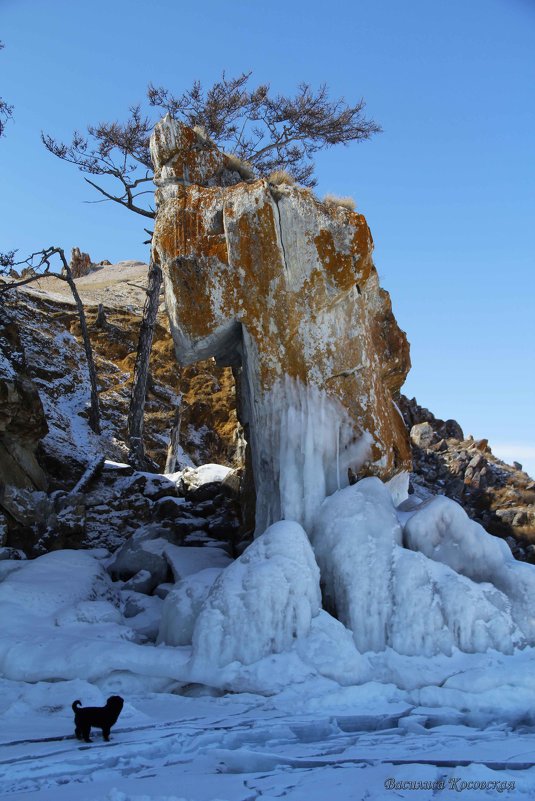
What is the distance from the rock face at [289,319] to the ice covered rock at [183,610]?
1.61 meters

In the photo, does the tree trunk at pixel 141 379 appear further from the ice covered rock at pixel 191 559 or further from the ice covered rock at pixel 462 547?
the ice covered rock at pixel 462 547

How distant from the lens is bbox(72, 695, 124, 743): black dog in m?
5.34

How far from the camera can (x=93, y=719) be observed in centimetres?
538

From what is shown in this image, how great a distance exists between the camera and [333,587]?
801cm

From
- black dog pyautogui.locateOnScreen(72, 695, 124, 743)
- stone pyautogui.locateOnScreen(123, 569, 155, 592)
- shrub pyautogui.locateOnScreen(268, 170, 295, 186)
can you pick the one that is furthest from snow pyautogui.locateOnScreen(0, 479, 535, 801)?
shrub pyautogui.locateOnScreen(268, 170, 295, 186)

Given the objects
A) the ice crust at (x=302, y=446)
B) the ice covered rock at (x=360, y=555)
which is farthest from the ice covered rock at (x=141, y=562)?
the ice covered rock at (x=360, y=555)

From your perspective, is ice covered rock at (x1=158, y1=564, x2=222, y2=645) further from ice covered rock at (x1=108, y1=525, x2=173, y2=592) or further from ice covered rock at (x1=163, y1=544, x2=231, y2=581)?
ice covered rock at (x1=108, y1=525, x2=173, y2=592)

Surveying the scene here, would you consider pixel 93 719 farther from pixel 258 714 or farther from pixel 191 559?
pixel 191 559

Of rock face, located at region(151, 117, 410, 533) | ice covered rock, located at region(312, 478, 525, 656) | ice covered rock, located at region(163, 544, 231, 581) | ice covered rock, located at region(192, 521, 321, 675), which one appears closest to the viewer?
ice covered rock, located at region(192, 521, 321, 675)

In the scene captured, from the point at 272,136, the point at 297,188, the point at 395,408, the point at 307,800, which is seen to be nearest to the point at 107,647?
the point at 307,800

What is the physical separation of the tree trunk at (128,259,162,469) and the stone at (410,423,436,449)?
8.18 meters

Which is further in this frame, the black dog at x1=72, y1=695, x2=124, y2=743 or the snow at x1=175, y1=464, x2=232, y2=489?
the snow at x1=175, y1=464, x2=232, y2=489

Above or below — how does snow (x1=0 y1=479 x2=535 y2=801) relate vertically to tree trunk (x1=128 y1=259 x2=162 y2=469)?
below

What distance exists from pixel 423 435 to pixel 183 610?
598 inches
